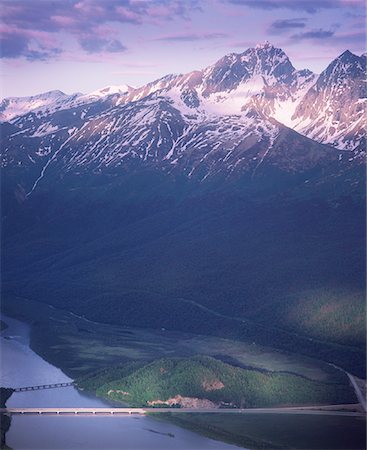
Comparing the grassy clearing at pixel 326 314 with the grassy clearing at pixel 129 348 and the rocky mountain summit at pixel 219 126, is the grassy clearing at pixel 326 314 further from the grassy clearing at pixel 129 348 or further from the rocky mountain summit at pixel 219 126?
the rocky mountain summit at pixel 219 126

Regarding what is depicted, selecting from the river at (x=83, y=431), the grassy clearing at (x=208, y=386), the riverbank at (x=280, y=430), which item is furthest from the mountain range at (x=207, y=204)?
the river at (x=83, y=431)

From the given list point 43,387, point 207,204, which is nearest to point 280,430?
point 43,387

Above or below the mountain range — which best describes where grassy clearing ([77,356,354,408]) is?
below

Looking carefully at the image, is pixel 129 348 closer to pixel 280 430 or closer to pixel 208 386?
pixel 208 386

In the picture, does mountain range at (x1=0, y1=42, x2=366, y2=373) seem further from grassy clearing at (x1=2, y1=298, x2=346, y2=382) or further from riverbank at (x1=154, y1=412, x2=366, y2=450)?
riverbank at (x1=154, y1=412, x2=366, y2=450)

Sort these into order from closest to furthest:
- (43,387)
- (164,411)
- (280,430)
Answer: (280,430), (164,411), (43,387)

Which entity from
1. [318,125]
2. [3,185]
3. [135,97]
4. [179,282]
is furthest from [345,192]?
[135,97]

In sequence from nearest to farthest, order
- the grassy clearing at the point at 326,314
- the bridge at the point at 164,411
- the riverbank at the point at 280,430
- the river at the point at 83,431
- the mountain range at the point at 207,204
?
the river at the point at 83,431
the riverbank at the point at 280,430
the bridge at the point at 164,411
the grassy clearing at the point at 326,314
the mountain range at the point at 207,204

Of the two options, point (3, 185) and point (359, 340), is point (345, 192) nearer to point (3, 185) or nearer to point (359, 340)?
point (359, 340)

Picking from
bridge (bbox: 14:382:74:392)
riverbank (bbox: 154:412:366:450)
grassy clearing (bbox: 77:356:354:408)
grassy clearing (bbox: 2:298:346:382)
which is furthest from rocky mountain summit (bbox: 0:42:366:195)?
riverbank (bbox: 154:412:366:450)
